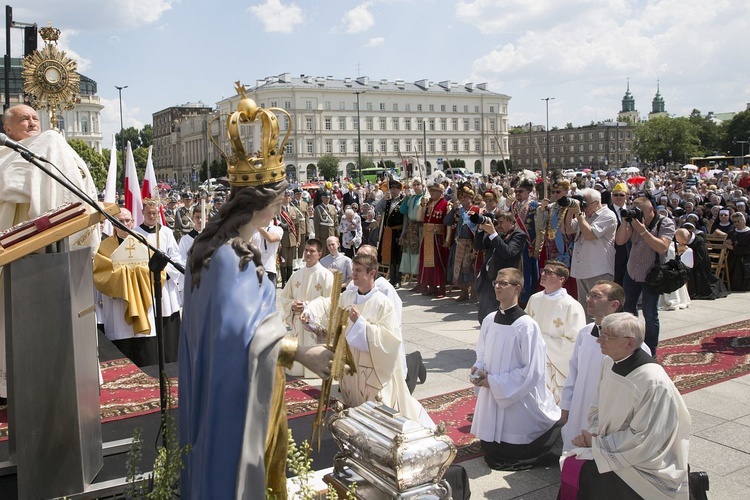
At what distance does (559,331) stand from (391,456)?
11.9 feet

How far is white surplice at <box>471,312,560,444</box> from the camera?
534cm

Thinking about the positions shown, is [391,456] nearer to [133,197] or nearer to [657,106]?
[133,197]

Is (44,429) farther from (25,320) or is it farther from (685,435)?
(685,435)

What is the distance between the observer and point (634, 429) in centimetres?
390

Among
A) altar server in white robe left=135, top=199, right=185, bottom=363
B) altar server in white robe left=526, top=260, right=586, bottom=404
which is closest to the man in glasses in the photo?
altar server in white robe left=526, top=260, right=586, bottom=404

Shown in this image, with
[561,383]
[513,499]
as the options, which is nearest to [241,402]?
[513,499]

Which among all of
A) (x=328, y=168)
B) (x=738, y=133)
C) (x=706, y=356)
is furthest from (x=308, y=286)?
(x=738, y=133)

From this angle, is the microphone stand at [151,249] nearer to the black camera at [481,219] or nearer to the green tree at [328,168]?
the black camera at [481,219]

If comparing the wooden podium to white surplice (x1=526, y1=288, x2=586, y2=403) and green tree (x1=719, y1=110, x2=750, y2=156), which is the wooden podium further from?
green tree (x1=719, y1=110, x2=750, y2=156)

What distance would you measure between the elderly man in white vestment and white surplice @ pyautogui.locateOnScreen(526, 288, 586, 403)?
409 cm

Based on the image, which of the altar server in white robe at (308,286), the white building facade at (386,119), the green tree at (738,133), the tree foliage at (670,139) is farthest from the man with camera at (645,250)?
the green tree at (738,133)

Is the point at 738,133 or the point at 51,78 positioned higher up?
the point at 738,133

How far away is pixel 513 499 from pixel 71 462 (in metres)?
2.85

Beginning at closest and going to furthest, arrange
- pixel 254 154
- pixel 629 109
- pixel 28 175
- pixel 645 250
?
pixel 254 154 < pixel 28 175 < pixel 645 250 < pixel 629 109
